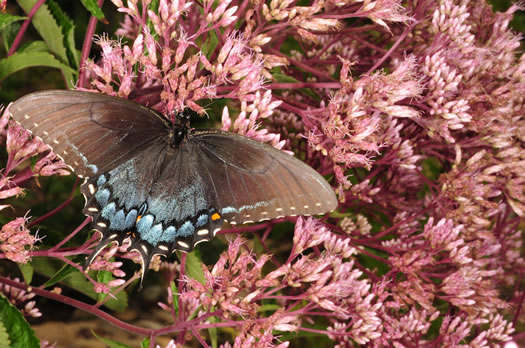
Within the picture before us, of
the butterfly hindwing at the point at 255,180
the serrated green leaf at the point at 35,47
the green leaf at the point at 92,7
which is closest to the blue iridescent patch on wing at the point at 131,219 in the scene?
the butterfly hindwing at the point at 255,180

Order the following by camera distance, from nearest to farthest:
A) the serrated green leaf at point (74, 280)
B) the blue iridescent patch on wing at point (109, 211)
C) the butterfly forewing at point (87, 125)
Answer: the butterfly forewing at point (87, 125)
the blue iridescent patch on wing at point (109, 211)
the serrated green leaf at point (74, 280)

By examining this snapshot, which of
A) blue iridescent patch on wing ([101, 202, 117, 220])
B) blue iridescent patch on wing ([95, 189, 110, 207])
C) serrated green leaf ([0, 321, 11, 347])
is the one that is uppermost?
blue iridescent patch on wing ([95, 189, 110, 207])

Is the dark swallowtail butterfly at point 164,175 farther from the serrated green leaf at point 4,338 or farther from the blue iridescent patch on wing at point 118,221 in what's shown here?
the serrated green leaf at point 4,338

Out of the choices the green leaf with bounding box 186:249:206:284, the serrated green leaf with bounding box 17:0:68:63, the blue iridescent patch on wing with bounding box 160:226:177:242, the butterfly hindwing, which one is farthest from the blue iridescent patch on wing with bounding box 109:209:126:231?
the serrated green leaf with bounding box 17:0:68:63

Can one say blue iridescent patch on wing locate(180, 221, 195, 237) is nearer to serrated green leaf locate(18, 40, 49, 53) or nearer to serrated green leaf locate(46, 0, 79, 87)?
serrated green leaf locate(46, 0, 79, 87)

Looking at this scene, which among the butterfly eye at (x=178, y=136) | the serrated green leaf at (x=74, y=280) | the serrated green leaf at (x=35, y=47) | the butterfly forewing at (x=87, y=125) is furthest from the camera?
the serrated green leaf at (x=35, y=47)
